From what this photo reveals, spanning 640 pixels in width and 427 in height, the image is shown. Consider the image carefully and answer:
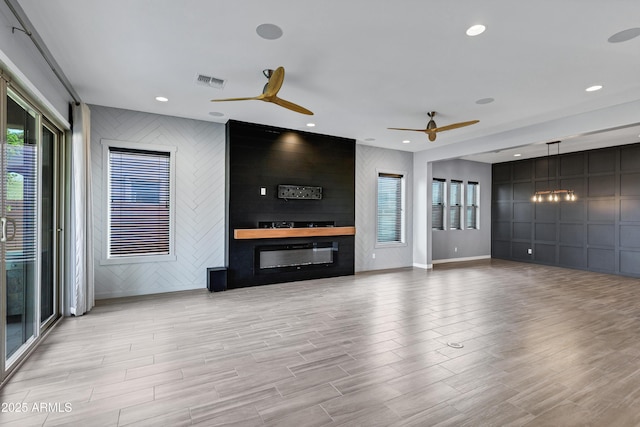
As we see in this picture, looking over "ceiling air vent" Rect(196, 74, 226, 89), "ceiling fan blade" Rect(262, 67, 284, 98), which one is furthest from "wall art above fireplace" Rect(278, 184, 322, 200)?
"ceiling fan blade" Rect(262, 67, 284, 98)

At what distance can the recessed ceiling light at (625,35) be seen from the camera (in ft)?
9.21

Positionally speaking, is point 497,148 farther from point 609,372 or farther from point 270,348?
point 270,348

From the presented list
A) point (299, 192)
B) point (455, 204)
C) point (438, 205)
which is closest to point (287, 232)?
point (299, 192)

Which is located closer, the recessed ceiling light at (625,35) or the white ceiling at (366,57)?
the white ceiling at (366,57)

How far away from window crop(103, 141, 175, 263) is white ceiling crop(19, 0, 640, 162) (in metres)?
0.77

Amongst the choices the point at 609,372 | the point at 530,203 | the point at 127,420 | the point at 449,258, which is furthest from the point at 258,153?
the point at 530,203

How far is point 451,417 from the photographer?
211cm

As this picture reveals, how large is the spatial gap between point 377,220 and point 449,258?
2967 mm

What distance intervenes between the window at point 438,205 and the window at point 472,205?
1.12m

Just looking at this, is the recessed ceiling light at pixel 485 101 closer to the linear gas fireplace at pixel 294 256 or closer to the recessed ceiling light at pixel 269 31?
the recessed ceiling light at pixel 269 31

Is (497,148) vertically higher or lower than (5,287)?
higher

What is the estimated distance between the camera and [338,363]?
2.87m

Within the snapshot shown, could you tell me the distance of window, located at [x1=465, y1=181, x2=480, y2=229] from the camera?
9.64m

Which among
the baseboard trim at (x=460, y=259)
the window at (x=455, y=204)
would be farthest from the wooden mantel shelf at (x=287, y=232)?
the window at (x=455, y=204)
